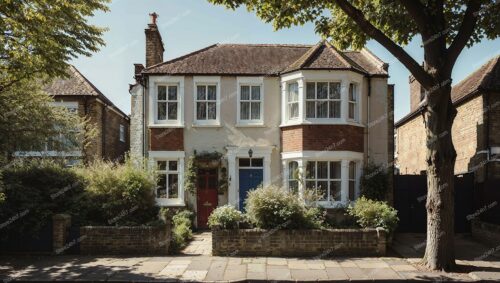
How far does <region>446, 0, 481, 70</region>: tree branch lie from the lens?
9469 millimetres

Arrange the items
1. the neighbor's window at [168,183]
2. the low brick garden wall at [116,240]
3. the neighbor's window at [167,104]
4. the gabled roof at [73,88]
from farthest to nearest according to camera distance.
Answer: the gabled roof at [73,88] → the neighbor's window at [167,104] → the neighbor's window at [168,183] → the low brick garden wall at [116,240]

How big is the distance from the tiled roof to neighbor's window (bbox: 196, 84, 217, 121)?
623 millimetres

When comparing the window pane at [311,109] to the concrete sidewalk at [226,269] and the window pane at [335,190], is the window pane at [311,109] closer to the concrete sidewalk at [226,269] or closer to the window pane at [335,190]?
the window pane at [335,190]

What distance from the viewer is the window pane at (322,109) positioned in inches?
603

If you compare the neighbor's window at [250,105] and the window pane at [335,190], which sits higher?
the neighbor's window at [250,105]

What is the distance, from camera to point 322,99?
15.3 meters

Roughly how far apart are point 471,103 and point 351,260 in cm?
→ 960

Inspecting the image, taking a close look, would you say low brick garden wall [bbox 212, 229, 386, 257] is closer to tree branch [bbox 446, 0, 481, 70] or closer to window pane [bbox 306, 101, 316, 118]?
tree branch [bbox 446, 0, 481, 70]

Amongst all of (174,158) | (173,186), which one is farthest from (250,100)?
(173,186)

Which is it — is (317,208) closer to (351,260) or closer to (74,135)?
(351,260)

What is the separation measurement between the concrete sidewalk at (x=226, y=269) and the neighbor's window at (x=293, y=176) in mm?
4941

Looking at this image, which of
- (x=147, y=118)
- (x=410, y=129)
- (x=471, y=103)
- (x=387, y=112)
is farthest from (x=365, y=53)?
(x=147, y=118)

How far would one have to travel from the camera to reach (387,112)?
635 inches

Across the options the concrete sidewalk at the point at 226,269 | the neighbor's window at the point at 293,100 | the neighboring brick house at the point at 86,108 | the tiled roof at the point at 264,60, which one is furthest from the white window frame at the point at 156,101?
the concrete sidewalk at the point at 226,269
